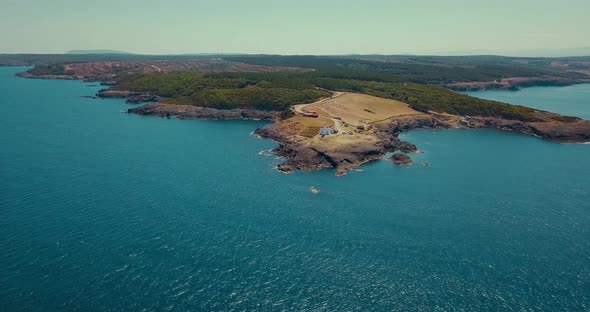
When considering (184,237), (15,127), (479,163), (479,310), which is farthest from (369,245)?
(15,127)

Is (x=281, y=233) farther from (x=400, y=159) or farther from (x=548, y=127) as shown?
(x=548, y=127)

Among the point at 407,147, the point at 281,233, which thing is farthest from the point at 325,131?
the point at 281,233

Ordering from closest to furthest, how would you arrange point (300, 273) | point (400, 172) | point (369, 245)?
point (300, 273)
point (369, 245)
point (400, 172)

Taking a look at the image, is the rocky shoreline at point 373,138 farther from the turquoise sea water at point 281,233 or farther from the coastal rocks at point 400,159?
the turquoise sea water at point 281,233

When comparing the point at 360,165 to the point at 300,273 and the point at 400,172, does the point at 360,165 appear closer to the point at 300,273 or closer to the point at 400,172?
the point at 400,172

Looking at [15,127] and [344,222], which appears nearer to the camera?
[344,222]

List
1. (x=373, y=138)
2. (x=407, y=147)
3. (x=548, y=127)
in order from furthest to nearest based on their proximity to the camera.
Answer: (x=548, y=127) < (x=407, y=147) < (x=373, y=138)
